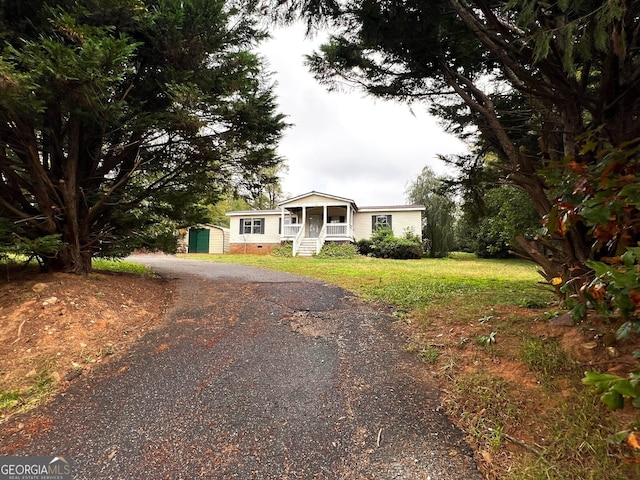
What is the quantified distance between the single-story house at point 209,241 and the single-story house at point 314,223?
1.61 m

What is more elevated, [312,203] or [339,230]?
[312,203]

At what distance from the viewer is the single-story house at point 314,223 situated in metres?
20.3

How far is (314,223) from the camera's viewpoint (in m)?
23.0

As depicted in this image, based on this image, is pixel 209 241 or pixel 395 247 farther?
pixel 209 241

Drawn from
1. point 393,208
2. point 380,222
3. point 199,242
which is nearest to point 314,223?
point 380,222

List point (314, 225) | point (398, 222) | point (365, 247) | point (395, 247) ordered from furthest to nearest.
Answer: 1. point (314, 225)
2. point (398, 222)
3. point (365, 247)
4. point (395, 247)

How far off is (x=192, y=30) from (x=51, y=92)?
8.03 feet

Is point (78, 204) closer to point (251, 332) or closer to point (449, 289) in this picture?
point (251, 332)

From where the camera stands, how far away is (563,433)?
5.87ft

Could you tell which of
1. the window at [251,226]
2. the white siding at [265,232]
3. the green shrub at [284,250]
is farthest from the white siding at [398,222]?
the window at [251,226]

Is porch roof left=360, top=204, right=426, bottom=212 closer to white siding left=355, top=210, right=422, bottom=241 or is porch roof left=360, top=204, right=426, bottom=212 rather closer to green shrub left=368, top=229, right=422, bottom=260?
white siding left=355, top=210, right=422, bottom=241

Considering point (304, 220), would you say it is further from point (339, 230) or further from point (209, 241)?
point (209, 241)

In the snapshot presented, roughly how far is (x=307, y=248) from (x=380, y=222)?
227 inches

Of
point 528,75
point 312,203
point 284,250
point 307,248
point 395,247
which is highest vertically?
point 312,203
